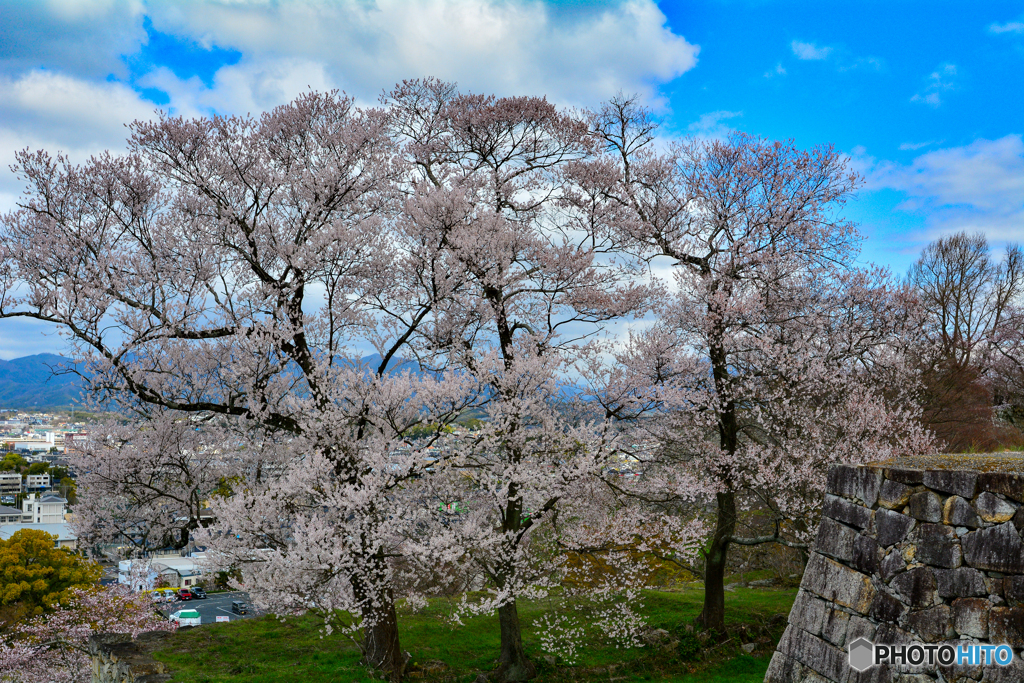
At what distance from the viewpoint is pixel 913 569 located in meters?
6.69

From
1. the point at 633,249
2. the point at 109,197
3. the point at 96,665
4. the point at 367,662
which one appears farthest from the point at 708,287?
the point at 96,665

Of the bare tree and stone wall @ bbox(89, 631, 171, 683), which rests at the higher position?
the bare tree

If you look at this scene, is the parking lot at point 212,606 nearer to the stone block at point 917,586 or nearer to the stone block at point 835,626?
the stone block at point 835,626

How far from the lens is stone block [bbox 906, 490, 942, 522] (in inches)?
259

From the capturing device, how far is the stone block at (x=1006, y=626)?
5914 millimetres

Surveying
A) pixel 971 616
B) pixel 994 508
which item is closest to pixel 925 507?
pixel 994 508

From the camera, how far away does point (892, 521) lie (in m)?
6.97

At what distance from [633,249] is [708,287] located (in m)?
2.04

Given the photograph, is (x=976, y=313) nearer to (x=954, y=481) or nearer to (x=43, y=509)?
(x=954, y=481)

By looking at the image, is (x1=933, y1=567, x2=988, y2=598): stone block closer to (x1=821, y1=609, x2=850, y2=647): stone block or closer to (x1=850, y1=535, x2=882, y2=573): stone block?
(x1=850, y1=535, x2=882, y2=573): stone block

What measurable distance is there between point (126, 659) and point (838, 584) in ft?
46.7

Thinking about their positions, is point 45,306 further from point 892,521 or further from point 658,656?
point 658,656

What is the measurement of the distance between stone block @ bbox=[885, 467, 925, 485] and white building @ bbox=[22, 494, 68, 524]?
4701 cm

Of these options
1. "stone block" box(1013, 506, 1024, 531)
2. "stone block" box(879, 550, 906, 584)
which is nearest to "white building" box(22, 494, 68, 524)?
"stone block" box(879, 550, 906, 584)
